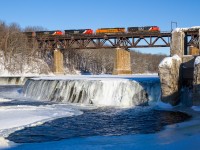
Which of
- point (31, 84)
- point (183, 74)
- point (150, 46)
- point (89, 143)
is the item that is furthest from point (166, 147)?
point (150, 46)

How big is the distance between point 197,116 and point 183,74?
6191mm

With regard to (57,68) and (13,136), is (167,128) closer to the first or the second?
(13,136)

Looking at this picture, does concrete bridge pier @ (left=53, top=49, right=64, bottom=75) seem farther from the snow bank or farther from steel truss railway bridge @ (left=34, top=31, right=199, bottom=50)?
the snow bank

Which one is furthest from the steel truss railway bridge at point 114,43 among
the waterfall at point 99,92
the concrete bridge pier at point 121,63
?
the waterfall at point 99,92

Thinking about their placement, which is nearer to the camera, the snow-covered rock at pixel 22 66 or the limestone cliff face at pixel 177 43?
the limestone cliff face at pixel 177 43

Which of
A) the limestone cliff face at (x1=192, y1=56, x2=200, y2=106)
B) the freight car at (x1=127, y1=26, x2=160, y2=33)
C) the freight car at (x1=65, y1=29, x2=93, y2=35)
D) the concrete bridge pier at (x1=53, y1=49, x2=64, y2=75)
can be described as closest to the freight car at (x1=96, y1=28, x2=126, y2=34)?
the freight car at (x1=127, y1=26, x2=160, y2=33)

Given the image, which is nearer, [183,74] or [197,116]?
[197,116]

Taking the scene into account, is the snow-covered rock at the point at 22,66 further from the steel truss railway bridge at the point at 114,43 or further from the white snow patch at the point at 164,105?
the white snow patch at the point at 164,105

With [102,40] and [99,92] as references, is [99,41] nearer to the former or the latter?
[102,40]

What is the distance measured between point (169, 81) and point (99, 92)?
5.79m

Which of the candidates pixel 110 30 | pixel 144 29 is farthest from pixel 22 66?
pixel 144 29

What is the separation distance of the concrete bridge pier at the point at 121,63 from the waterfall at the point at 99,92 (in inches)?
1486

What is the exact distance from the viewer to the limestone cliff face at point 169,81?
77.1ft

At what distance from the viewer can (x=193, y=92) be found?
21797mm
